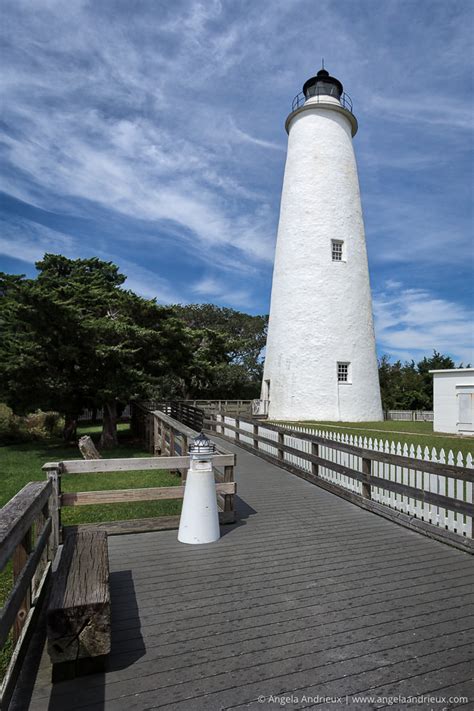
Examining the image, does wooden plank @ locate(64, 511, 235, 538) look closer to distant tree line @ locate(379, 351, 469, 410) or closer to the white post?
the white post

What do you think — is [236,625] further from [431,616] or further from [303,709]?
[431,616]

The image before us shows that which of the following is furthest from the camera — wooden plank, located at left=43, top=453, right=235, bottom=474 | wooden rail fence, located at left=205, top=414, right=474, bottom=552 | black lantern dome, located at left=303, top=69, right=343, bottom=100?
black lantern dome, located at left=303, top=69, right=343, bottom=100

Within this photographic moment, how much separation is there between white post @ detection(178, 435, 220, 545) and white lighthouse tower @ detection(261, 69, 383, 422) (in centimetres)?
1504

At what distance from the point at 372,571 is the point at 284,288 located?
680 inches

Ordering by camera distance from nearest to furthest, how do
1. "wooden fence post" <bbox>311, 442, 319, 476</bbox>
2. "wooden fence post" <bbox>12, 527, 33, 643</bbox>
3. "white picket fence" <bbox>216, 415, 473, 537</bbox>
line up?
"wooden fence post" <bbox>12, 527, 33, 643</bbox> < "white picket fence" <bbox>216, 415, 473, 537</bbox> < "wooden fence post" <bbox>311, 442, 319, 476</bbox>

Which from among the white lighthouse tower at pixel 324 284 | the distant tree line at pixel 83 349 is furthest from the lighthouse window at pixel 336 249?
the distant tree line at pixel 83 349

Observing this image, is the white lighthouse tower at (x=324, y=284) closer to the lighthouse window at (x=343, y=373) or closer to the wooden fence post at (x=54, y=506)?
the lighthouse window at (x=343, y=373)

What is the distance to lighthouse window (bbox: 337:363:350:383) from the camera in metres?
19.9

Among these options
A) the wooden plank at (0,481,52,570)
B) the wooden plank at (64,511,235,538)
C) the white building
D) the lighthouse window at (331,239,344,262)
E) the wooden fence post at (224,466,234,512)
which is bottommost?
the wooden plank at (64,511,235,538)

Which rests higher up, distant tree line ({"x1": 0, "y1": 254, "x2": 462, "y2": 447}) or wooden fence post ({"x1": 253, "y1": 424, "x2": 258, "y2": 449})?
distant tree line ({"x1": 0, "y1": 254, "x2": 462, "y2": 447})

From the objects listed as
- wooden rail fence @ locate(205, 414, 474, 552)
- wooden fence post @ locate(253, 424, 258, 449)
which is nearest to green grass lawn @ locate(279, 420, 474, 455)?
wooden fence post @ locate(253, 424, 258, 449)

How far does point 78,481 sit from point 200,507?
22.4 ft

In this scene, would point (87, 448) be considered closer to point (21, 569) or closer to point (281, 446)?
point (281, 446)

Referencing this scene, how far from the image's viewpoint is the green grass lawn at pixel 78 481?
23.4 ft
